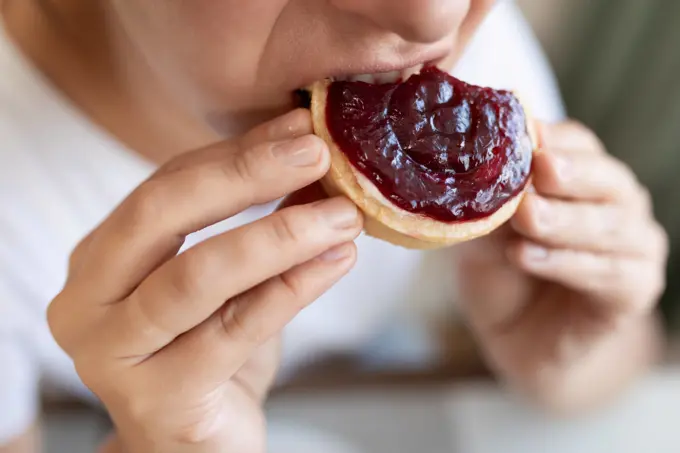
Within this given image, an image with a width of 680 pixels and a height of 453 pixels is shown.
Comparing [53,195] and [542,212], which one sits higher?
[53,195]

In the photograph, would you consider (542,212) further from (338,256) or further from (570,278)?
(338,256)

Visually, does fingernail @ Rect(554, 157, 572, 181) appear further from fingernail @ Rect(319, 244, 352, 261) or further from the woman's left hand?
fingernail @ Rect(319, 244, 352, 261)

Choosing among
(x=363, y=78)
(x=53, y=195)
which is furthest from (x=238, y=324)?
(x=53, y=195)

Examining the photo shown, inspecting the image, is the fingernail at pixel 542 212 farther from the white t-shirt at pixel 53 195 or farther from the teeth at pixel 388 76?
the white t-shirt at pixel 53 195

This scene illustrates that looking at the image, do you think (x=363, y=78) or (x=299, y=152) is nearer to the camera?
(x=299, y=152)

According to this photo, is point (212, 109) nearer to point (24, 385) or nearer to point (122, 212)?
point (122, 212)

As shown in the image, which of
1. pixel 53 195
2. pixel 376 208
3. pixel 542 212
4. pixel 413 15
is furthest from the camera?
pixel 53 195

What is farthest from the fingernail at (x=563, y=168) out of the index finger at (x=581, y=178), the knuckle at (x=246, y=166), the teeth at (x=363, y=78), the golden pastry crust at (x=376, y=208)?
the knuckle at (x=246, y=166)
